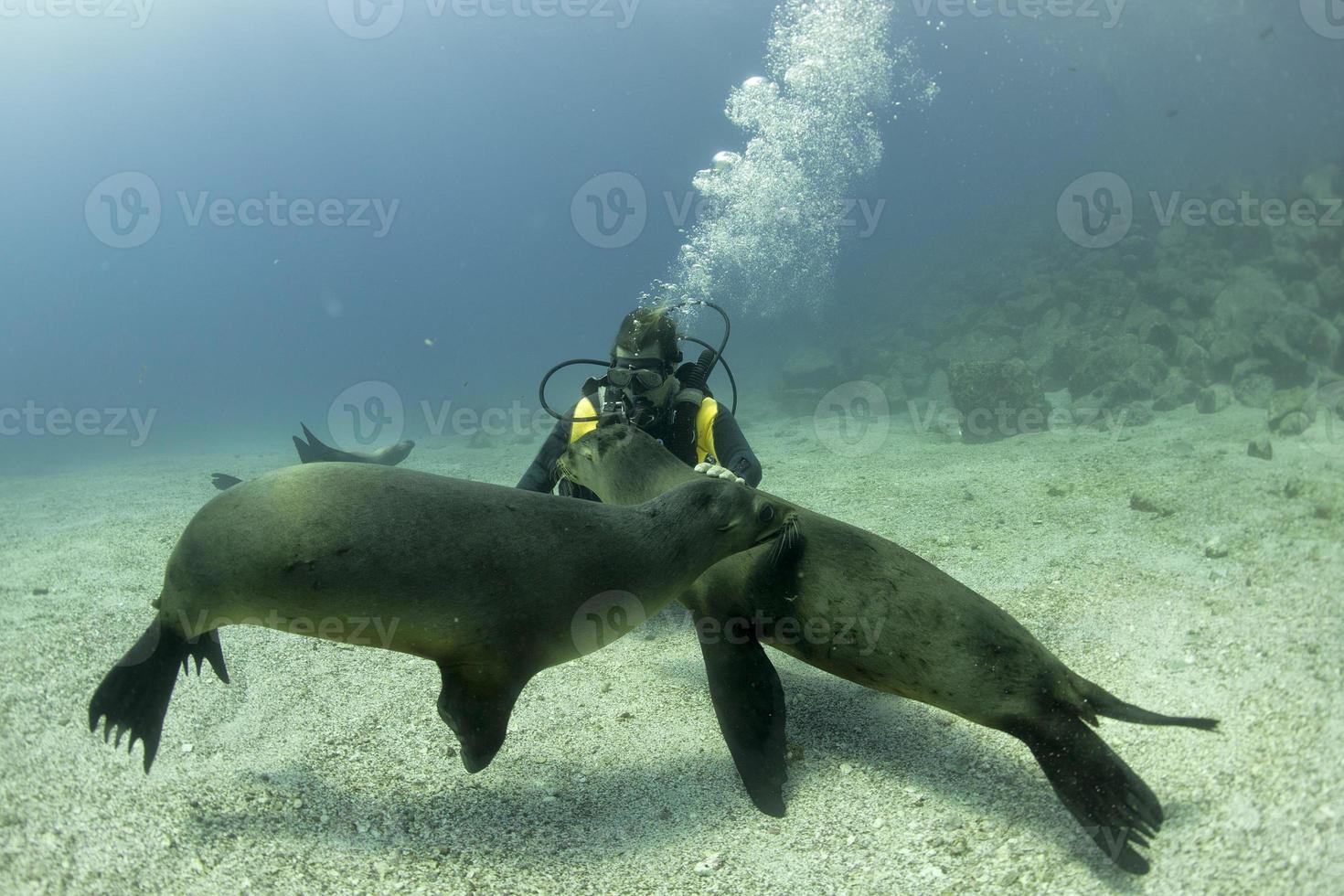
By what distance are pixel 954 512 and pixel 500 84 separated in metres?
109

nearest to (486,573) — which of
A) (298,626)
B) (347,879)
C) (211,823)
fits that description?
(298,626)

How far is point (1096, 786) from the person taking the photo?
2238 mm

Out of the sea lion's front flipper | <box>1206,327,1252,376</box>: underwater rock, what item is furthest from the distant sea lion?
<box>1206,327,1252,376</box>: underwater rock

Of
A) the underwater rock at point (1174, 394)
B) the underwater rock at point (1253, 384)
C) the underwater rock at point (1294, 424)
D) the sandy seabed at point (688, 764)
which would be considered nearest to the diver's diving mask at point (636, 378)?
the sandy seabed at point (688, 764)

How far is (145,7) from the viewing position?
64562 millimetres

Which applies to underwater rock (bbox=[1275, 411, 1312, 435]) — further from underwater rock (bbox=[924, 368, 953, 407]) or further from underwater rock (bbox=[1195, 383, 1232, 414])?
underwater rock (bbox=[924, 368, 953, 407])

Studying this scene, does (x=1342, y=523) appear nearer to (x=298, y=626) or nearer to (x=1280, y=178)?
(x=298, y=626)

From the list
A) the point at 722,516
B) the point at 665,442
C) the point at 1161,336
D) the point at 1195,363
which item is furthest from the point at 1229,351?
the point at 722,516

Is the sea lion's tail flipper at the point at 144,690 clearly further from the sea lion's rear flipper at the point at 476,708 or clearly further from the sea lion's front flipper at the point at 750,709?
the sea lion's front flipper at the point at 750,709

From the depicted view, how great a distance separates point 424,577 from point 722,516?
1180mm

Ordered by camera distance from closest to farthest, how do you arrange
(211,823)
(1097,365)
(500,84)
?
(211,823)
(1097,365)
(500,84)

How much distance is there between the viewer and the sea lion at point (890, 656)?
89.9 inches

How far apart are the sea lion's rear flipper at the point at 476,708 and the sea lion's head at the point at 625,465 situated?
4.07 ft

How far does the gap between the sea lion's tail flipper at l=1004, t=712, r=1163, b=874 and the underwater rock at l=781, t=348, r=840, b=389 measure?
19397 mm
